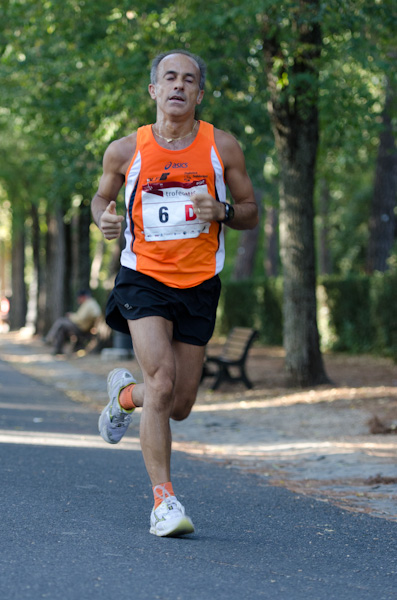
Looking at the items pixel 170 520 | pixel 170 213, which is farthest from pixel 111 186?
pixel 170 520

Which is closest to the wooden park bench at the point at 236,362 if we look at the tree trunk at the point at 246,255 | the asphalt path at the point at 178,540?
the asphalt path at the point at 178,540

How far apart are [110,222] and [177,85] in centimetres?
77

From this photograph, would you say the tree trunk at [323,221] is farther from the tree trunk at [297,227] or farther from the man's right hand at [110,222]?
the man's right hand at [110,222]

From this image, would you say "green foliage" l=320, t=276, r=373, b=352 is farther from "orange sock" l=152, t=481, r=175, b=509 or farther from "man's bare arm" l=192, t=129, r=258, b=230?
"orange sock" l=152, t=481, r=175, b=509

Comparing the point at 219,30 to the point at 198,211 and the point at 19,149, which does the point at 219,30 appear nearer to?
the point at 198,211

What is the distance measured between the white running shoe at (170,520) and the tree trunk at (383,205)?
63.7ft

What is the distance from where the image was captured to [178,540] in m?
4.68

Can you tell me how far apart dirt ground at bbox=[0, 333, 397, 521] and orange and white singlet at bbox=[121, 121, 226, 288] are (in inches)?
75.7

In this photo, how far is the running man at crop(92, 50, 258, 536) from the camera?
16.1 ft

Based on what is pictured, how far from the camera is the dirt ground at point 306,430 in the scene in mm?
7180

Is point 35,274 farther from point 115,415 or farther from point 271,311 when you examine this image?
point 115,415

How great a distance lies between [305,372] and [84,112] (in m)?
6.88

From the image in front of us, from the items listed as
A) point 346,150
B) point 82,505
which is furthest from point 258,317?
point 82,505

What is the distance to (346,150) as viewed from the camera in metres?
18.6
